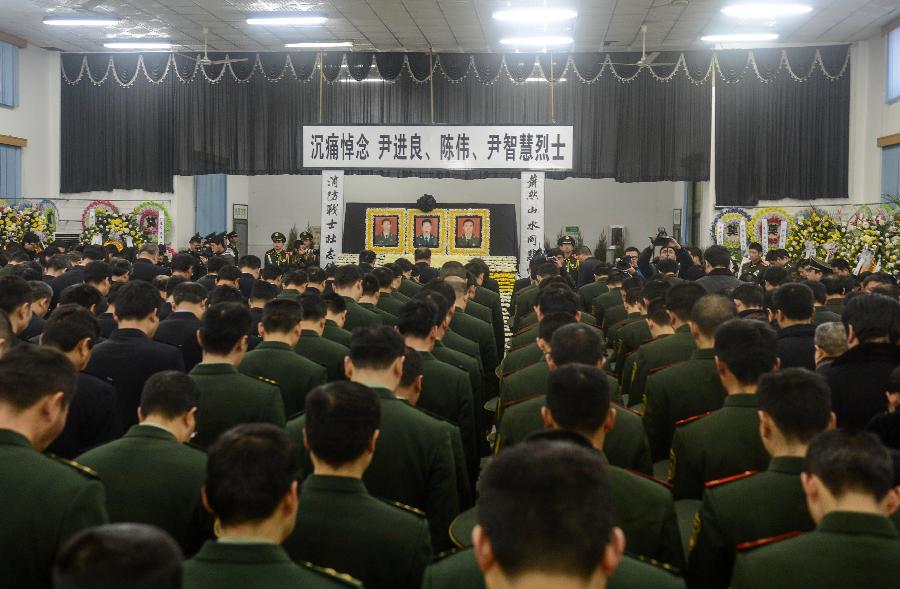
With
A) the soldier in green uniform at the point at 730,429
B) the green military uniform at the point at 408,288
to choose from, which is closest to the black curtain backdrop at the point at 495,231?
the green military uniform at the point at 408,288

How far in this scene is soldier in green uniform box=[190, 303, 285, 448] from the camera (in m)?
3.68

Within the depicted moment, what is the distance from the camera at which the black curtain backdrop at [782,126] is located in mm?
15672

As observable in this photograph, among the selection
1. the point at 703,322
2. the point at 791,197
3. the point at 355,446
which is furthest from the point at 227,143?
the point at 355,446

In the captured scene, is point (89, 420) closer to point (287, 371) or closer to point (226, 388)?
point (226, 388)

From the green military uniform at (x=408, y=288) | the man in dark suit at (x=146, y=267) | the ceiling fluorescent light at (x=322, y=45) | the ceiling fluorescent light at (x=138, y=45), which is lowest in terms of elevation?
the green military uniform at (x=408, y=288)

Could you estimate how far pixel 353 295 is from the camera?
6812 mm

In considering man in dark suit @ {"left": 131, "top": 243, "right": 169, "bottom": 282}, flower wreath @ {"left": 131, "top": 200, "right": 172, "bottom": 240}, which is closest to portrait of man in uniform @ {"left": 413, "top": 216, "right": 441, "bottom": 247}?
flower wreath @ {"left": 131, "top": 200, "right": 172, "bottom": 240}

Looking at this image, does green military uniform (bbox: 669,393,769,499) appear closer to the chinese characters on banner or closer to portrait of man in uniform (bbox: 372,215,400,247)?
the chinese characters on banner

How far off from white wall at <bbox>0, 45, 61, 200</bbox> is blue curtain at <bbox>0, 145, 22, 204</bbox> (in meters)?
0.15

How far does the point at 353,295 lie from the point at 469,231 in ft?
32.0

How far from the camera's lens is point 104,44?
16.3 meters

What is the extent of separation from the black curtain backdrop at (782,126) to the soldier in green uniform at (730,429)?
43.0 ft

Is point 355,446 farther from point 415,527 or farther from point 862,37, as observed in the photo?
point 862,37

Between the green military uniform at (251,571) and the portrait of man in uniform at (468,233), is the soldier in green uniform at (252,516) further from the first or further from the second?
the portrait of man in uniform at (468,233)
